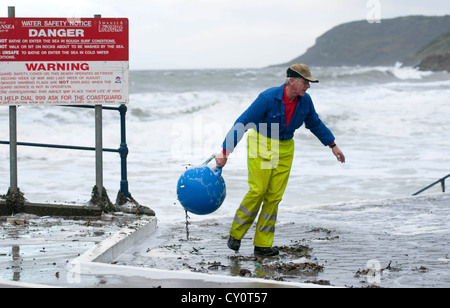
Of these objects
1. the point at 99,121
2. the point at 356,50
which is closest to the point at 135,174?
the point at 99,121

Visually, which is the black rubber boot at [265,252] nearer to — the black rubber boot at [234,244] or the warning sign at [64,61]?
the black rubber boot at [234,244]

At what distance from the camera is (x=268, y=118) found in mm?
6645

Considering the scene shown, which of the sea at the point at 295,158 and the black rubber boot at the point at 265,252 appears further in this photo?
the sea at the point at 295,158

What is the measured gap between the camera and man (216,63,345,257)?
6.54m

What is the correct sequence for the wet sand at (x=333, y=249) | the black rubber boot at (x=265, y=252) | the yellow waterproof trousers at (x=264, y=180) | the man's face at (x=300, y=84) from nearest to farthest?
the wet sand at (x=333, y=249)
the man's face at (x=300, y=84)
the yellow waterproof trousers at (x=264, y=180)
the black rubber boot at (x=265, y=252)

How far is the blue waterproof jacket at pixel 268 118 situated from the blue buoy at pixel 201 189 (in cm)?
33

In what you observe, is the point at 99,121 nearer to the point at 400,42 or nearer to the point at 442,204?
the point at 442,204

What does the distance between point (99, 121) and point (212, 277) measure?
3.79 m

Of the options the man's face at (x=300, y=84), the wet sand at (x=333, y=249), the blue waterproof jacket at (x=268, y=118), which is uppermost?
the man's face at (x=300, y=84)

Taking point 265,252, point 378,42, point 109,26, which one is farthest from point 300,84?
point 378,42

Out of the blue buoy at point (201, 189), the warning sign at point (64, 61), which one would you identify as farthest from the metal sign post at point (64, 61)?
the blue buoy at point (201, 189)

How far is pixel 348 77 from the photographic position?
5684cm

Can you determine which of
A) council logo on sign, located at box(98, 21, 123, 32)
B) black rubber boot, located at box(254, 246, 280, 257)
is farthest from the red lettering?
black rubber boot, located at box(254, 246, 280, 257)

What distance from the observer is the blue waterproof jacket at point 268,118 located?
6.52 meters
